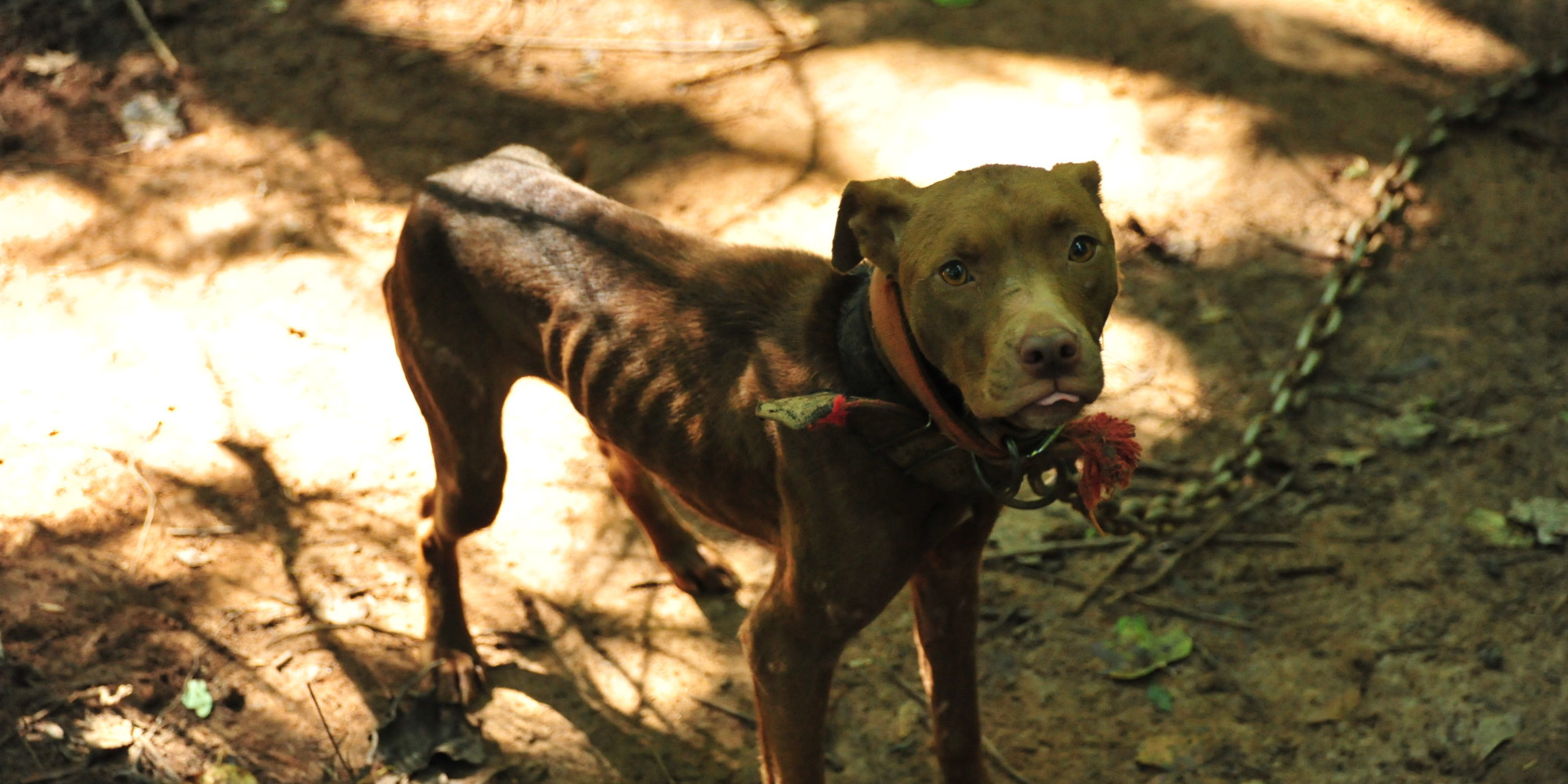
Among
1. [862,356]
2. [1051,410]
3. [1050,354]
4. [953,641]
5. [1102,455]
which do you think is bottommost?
[953,641]

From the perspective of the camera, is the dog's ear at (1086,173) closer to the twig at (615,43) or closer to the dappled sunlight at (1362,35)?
the dappled sunlight at (1362,35)

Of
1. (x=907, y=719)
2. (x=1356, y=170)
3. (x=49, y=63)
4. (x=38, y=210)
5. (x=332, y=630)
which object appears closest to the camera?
(x=907, y=719)

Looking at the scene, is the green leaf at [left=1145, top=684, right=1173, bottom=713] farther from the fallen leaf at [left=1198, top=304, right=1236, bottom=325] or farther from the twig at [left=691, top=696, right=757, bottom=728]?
the fallen leaf at [left=1198, top=304, right=1236, bottom=325]

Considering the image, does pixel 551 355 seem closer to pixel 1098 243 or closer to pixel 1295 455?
pixel 1098 243

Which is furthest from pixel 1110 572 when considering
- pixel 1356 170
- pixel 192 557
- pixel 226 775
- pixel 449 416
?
pixel 192 557

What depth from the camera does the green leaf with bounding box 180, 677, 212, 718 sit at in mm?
4094

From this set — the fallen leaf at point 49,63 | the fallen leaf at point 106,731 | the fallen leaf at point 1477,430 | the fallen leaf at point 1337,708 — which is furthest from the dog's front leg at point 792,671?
the fallen leaf at point 49,63

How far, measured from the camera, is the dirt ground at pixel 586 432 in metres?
4.05

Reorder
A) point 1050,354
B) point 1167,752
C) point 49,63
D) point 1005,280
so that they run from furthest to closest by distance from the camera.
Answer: point 49,63
point 1167,752
point 1005,280
point 1050,354

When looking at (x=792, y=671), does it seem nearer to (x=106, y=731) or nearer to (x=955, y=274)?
(x=955, y=274)

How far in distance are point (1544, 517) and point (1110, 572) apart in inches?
56.8

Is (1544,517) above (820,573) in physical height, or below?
below

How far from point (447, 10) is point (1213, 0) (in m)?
4.27

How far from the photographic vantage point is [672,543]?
463 centimetres
